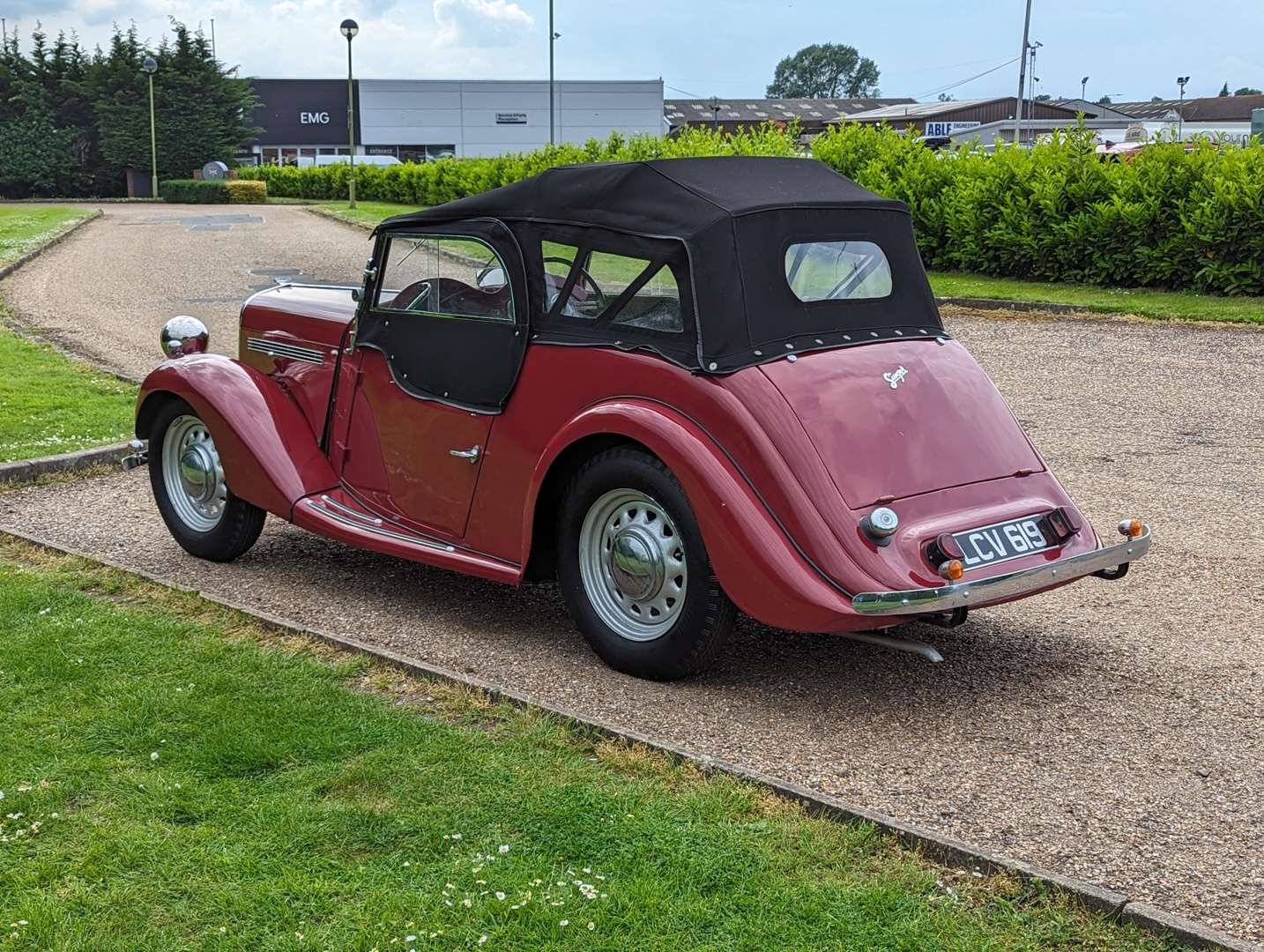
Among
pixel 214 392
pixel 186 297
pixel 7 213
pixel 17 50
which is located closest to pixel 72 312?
pixel 186 297

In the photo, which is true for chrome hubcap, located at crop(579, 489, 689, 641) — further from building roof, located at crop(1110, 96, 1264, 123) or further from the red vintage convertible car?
building roof, located at crop(1110, 96, 1264, 123)

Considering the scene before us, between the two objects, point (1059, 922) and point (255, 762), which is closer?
point (1059, 922)

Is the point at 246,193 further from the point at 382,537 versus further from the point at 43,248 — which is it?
the point at 382,537

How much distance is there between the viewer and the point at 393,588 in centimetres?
615

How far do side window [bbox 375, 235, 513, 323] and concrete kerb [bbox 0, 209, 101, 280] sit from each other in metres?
15.7

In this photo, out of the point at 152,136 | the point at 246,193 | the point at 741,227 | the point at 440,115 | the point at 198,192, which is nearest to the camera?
the point at 741,227

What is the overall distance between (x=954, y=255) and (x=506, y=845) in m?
15.7

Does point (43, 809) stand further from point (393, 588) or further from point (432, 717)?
point (393, 588)

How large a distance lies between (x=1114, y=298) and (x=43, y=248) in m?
18.8

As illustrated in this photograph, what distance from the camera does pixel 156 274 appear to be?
20.0 metres

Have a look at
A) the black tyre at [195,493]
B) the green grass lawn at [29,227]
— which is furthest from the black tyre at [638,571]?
the green grass lawn at [29,227]

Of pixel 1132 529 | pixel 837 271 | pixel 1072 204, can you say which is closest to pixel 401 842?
pixel 837 271

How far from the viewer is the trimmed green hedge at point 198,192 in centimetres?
4509

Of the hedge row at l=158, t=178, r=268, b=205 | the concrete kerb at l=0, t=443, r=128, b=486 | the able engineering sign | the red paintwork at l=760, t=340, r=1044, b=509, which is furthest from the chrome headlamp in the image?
the able engineering sign
